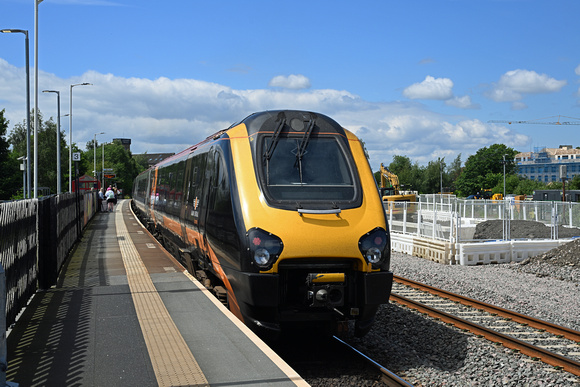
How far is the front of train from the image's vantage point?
687 cm

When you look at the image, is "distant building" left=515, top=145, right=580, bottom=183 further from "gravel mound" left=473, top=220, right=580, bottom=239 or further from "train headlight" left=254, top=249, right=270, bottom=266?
"train headlight" left=254, top=249, right=270, bottom=266

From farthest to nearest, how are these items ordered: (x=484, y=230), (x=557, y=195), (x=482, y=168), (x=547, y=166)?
(x=547, y=166) < (x=482, y=168) < (x=557, y=195) < (x=484, y=230)

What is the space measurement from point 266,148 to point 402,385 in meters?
3.36

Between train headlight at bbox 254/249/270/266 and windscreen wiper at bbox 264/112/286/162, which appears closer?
train headlight at bbox 254/249/270/266

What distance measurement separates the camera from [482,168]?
117m

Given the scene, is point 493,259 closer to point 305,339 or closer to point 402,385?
point 305,339

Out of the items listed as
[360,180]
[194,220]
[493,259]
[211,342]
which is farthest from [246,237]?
[493,259]

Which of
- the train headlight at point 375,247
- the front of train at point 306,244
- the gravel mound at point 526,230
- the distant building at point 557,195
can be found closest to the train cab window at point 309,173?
the front of train at point 306,244

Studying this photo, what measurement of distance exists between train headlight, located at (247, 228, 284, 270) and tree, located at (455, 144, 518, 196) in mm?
113181

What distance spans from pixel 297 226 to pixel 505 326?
4692mm

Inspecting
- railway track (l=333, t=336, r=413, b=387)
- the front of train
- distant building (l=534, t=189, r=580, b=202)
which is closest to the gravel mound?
the front of train

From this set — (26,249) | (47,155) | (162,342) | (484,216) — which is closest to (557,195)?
(484,216)

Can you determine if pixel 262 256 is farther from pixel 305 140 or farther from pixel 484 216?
pixel 484 216

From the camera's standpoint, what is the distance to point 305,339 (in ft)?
27.7
